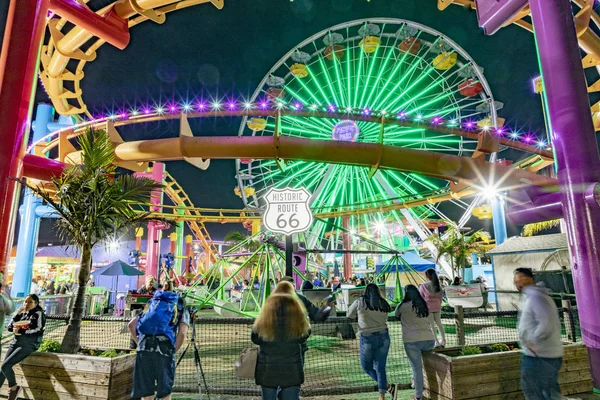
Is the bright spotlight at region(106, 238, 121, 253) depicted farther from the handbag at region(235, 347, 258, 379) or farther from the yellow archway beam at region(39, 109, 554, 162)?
the yellow archway beam at region(39, 109, 554, 162)

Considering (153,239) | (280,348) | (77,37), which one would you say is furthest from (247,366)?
(153,239)

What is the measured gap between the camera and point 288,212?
566cm

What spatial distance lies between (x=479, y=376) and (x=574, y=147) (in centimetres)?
330

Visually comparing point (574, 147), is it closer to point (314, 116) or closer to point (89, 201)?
point (89, 201)

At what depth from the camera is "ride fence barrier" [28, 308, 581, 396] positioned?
4.95 metres

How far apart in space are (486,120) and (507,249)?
24.6 ft

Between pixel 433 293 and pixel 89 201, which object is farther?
pixel 433 293

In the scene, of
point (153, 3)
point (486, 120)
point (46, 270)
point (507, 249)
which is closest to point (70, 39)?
point (153, 3)

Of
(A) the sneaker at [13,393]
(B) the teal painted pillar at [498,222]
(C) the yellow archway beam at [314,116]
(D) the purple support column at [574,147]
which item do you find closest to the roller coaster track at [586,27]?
(D) the purple support column at [574,147]

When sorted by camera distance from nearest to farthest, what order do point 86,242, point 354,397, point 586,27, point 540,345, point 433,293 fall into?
point 540,345, point 354,397, point 86,242, point 433,293, point 586,27

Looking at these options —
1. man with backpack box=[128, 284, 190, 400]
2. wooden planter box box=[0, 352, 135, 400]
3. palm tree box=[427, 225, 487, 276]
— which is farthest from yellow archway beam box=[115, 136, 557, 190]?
palm tree box=[427, 225, 487, 276]

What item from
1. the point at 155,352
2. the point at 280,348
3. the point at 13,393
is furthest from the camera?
the point at 13,393

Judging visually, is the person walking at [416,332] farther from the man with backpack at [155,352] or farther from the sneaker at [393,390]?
the man with backpack at [155,352]

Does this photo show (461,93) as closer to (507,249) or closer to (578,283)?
(507,249)
